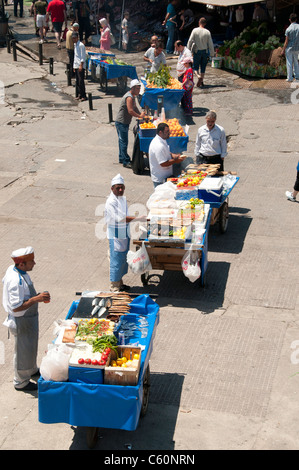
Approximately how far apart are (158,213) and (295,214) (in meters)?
3.78

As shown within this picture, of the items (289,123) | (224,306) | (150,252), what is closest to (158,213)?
(150,252)

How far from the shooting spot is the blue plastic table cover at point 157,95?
17.8 m

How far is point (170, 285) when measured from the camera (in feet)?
35.0

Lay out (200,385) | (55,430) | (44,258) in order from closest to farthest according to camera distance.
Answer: (55,430) → (200,385) → (44,258)

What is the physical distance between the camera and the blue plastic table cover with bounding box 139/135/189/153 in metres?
14.8

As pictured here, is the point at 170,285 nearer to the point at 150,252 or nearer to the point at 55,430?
the point at 150,252

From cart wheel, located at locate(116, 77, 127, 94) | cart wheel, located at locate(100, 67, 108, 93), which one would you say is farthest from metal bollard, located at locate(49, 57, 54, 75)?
cart wheel, located at locate(116, 77, 127, 94)

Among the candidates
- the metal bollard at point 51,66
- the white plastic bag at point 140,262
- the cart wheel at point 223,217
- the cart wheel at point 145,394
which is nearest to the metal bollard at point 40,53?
the metal bollard at point 51,66

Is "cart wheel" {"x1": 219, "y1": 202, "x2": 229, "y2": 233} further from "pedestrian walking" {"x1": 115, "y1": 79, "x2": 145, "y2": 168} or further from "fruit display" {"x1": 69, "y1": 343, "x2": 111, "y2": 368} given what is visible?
"fruit display" {"x1": 69, "y1": 343, "x2": 111, "y2": 368}

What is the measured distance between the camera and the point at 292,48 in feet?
69.8

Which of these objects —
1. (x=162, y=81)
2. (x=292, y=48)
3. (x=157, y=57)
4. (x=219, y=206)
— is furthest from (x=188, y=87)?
(x=219, y=206)

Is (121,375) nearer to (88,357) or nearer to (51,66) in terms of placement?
(88,357)

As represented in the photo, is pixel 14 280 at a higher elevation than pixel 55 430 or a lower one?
higher

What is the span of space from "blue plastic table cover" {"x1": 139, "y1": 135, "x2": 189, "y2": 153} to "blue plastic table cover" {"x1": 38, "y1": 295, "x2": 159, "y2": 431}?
8.72m
